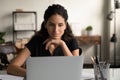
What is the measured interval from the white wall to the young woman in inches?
138

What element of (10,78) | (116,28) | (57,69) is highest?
(116,28)

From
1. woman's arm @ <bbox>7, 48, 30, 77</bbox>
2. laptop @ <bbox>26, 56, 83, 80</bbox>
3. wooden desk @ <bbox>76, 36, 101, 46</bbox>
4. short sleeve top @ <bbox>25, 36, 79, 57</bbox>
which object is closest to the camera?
laptop @ <bbox>26, 56, 83, 80</bbox>

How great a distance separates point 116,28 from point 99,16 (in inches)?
18.1

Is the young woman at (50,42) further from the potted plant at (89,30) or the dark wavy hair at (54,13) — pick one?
the potted plant at (89,30)

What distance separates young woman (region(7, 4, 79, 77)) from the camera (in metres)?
1.60

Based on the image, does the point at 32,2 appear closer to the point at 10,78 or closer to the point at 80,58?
the point at 10,78

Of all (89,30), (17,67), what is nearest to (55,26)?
(17,67)

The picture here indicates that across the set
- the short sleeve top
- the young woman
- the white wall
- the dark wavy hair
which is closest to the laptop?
the young woman

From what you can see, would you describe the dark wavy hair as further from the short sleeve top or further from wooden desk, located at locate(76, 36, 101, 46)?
wooden desk, located at locate(76, 36, 101, 46)

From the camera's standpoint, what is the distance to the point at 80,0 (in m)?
5.48

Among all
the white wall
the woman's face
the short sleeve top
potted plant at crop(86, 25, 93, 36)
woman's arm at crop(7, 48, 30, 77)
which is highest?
the white wall

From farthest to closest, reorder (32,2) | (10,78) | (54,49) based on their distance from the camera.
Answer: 1. (32,2)
2. (54,49)
3. (10,78)

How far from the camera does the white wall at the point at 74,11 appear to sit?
17.6 ft

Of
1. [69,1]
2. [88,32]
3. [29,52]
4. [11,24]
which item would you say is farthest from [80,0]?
[29,52]
